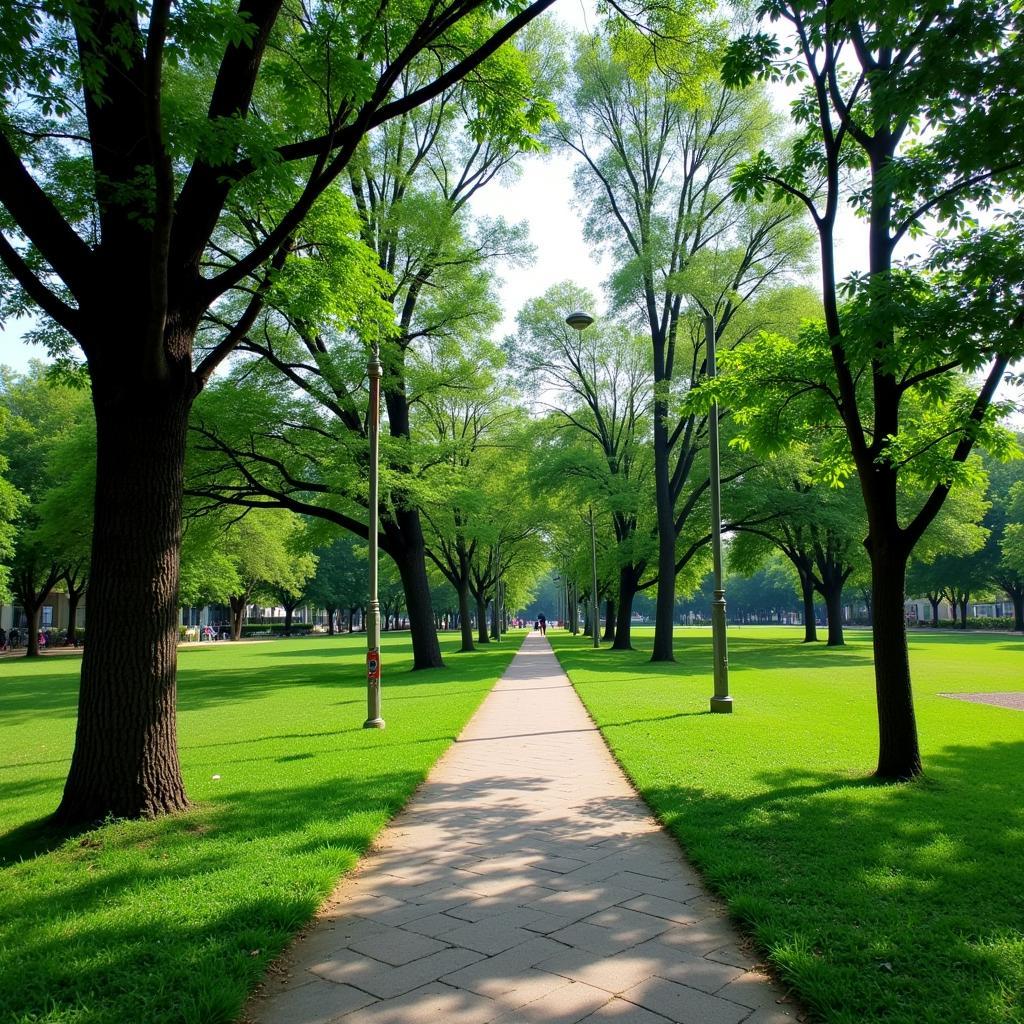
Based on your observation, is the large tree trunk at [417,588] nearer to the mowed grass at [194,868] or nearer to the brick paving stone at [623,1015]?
the mowed grass at [194,868]

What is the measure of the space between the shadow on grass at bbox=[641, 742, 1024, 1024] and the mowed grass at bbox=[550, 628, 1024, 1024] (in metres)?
0.01

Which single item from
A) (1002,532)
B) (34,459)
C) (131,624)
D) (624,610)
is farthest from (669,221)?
(1002,532)

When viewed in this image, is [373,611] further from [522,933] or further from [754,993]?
→ [754,993]

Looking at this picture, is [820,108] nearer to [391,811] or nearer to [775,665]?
[391,811]

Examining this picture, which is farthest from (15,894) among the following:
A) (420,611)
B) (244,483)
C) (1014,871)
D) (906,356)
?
(420,611)

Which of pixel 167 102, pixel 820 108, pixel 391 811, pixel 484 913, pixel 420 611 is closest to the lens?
pixel 484 913

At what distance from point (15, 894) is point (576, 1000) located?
342 centimetres

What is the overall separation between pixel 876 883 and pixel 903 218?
5922 mm

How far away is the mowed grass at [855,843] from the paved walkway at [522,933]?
10.6 inches

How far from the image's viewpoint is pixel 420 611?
23.8 m

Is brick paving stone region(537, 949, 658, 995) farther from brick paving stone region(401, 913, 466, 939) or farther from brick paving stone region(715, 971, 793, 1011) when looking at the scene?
brick paving stone region(401, 913, 466, 939)

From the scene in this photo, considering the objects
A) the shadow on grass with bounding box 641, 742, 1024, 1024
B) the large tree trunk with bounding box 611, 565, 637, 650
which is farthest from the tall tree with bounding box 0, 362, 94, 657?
the shadow on grass with bounding box 641, 742, 1024, 1024

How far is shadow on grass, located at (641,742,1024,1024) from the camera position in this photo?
10.2 feet

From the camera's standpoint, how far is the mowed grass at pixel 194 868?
319 cm
